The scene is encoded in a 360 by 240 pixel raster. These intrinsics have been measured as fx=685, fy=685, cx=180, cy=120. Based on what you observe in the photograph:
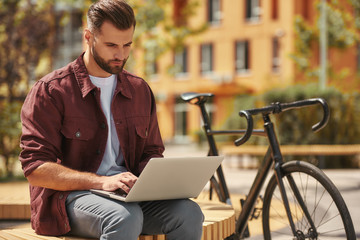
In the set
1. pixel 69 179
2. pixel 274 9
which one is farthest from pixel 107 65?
pixel 274 9

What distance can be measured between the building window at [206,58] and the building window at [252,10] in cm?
308

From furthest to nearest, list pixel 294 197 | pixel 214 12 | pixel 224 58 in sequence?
pixel 214 12, pixel 224 58, pixel 294 197

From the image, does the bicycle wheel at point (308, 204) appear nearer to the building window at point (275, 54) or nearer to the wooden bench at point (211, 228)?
the wooden bench at point (211, 228)

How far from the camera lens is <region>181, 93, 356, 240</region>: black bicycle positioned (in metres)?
3.60

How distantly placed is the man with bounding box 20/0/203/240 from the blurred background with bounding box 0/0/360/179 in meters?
8.35

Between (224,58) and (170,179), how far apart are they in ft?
120

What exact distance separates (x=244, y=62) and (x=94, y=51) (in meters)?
36.0

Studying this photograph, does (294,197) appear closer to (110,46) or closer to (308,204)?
(308,204)

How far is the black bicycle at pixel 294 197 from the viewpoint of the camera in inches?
142

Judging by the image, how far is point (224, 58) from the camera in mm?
39469

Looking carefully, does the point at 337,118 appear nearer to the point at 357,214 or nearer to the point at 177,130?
the point at 357,214

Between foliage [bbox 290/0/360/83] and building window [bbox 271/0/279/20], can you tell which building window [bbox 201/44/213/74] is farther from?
foliage [bbox 290/0/360/83]

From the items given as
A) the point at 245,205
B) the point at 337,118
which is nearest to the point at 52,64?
the point at 337,118

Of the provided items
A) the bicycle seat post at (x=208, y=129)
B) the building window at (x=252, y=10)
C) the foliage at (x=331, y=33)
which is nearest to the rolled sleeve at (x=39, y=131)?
the bicycle seat post at (x=208, y=129)
